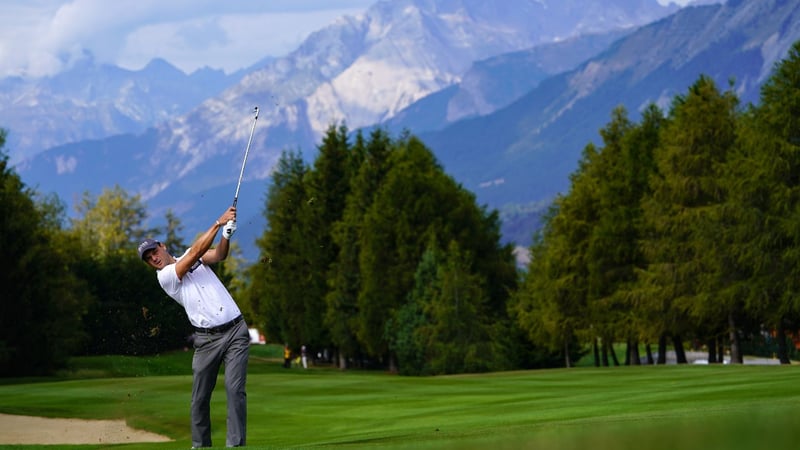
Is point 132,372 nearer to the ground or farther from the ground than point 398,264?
nearer to the ground

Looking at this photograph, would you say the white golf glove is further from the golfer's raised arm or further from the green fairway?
the green fairway

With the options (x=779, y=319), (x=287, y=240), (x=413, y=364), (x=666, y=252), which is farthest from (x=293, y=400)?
(x=287, y=240)

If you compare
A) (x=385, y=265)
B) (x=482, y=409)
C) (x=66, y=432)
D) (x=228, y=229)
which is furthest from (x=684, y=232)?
(x=228, y=229)

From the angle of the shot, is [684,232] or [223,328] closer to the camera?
[223,328]

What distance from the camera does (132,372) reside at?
80.1m

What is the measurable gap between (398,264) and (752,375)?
51.9 meters

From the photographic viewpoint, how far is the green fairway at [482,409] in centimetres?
1745

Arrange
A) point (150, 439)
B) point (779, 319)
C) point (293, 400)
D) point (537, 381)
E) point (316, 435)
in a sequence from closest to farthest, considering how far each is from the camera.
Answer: point (316, 435) < point (150, 439) < point (293, 400) < point (537, 381) < point (779, 319)

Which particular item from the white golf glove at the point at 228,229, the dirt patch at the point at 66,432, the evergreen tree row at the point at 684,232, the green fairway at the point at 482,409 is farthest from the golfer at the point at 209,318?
the evergreen tree row at the point at 684,232

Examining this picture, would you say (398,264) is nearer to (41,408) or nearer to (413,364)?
(413,364)

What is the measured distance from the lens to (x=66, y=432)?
109ft

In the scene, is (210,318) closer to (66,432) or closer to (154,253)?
(154,253)

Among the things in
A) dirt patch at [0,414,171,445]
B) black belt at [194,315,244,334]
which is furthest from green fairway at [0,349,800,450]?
black belt at [194,315,244,334]

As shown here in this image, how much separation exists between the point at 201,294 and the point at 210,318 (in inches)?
14.7
